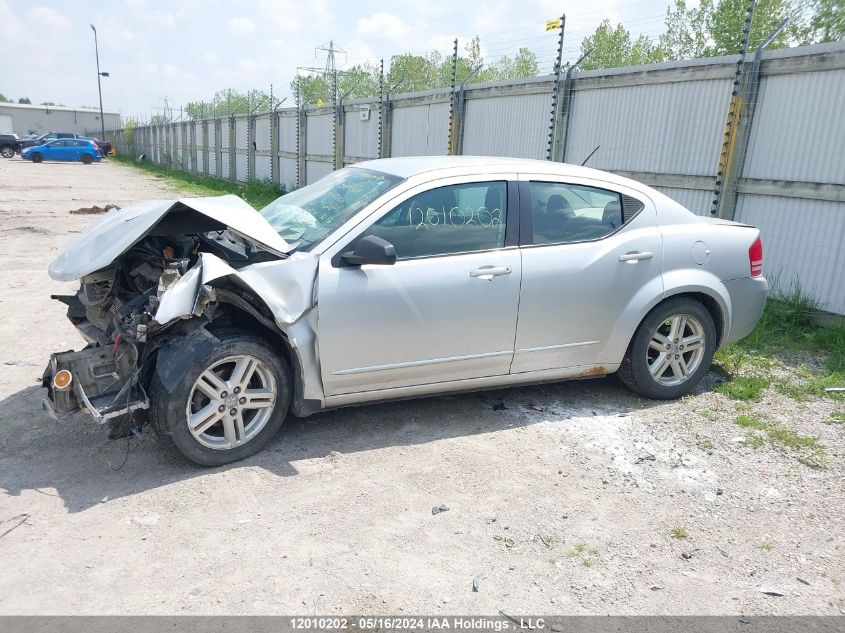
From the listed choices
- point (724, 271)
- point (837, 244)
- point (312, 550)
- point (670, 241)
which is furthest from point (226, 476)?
point (837, 244)

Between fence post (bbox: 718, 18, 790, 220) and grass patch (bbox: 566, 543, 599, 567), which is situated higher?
fence post (bbox: 718, 18, 790, 220)

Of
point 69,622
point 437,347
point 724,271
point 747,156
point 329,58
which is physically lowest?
point 69,622

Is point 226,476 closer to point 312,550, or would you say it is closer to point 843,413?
point 312,550

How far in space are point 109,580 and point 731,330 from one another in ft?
14.6

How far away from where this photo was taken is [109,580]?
114 inches

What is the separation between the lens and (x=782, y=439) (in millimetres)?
4492

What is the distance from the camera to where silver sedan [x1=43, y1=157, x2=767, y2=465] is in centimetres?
379

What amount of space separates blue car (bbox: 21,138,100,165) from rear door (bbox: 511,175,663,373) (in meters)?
45.2

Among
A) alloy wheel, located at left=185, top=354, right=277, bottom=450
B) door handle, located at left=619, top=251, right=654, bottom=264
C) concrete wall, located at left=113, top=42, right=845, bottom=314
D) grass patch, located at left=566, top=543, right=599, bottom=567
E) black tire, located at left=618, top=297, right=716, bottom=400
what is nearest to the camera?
grass patch, located at left=566, top=543, right=599, bottom=567

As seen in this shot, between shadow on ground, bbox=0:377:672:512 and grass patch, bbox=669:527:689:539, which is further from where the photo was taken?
shadow on ground, bbox=0:377:672:512

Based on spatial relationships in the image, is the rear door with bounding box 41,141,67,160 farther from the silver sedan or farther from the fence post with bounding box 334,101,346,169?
the silver sedan

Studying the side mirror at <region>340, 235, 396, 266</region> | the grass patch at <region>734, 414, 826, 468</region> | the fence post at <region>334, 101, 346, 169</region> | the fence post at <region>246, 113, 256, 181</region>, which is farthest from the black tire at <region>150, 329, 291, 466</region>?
the fence post at <region>246, 113, 256, 181</region>

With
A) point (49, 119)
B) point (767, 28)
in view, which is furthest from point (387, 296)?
point (49, 119)

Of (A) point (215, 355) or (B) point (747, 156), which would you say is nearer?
(A) point (215, 355)
